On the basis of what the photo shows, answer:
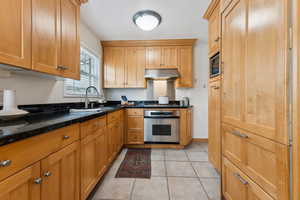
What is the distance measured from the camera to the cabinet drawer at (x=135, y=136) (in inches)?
122

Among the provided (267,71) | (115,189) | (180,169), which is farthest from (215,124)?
(115,189)

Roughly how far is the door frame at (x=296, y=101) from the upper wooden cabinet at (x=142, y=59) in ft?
8.82

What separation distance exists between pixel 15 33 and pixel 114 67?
2.59 meters

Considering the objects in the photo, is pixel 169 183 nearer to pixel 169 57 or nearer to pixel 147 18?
pixel 147 18

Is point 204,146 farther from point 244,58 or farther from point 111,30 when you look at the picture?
point 111,30

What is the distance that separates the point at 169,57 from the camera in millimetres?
3348

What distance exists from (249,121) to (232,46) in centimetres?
64

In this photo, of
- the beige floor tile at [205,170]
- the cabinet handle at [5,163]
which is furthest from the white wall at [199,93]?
the cabinet handle at [5,163]

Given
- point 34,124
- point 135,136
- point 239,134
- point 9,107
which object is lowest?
point 135,136

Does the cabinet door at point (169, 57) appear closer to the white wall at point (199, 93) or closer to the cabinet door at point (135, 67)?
the cabinet door at point (135, 67)

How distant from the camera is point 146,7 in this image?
6.83ft

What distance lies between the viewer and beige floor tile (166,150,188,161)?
2526mm

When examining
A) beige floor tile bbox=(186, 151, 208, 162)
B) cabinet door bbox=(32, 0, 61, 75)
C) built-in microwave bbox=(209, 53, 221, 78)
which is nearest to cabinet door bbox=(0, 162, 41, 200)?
cabinet door bbox=(32, 0, 61, 75)

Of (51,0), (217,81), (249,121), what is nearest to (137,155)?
(217,81)
